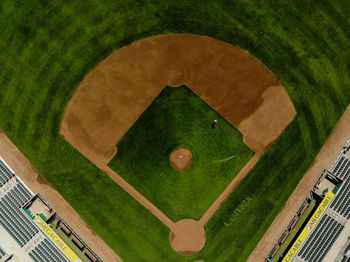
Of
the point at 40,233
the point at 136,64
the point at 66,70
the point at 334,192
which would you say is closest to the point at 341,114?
the point at 334,192

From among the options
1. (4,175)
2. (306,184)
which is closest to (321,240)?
(306,184)

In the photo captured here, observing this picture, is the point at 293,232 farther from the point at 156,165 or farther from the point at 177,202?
the point at 156,165

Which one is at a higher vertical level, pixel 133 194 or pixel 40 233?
pixel 133 194

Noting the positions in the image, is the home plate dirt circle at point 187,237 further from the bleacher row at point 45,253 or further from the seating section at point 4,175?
the seating section at point 4,175

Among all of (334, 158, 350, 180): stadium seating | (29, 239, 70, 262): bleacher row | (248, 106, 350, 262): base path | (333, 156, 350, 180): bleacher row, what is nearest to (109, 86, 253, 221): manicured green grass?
(248, 106, 350, 262): base path

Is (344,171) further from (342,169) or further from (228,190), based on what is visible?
(228,190)

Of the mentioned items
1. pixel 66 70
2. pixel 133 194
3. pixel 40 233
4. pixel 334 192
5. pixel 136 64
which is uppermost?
pixel 334 192

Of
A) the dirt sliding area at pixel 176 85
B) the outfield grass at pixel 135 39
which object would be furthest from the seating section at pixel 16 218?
the dirt sliding area at pixel 176 85
